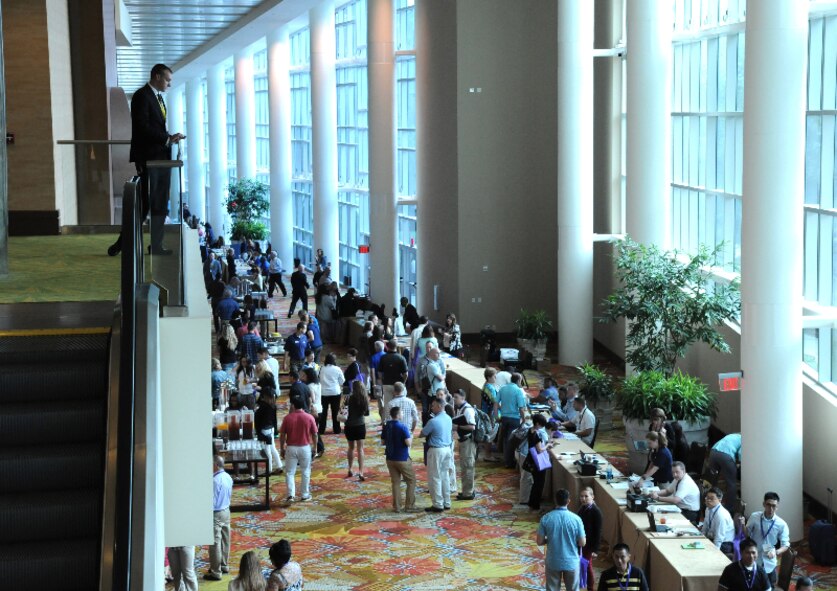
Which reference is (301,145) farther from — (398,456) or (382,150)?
(398,456)

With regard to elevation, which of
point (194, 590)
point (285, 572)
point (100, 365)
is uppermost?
point (100, 365)

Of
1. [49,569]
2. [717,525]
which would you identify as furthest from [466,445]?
[49,569]

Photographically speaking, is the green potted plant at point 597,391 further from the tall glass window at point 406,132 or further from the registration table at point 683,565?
the tall glass window at point 406,132

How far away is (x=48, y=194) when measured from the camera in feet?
46.5

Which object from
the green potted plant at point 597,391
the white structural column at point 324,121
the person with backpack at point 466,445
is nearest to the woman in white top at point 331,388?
the person with backpack at point 466,445

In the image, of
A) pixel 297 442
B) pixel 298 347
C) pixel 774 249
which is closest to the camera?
pixel 774 249

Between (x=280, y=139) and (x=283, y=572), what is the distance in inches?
1311

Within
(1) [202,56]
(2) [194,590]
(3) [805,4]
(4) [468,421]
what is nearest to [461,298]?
(4) [468,421]

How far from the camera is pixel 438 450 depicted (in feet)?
46.8

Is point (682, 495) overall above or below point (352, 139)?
below

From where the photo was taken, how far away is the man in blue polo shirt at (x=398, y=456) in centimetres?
1409

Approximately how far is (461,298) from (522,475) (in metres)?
13.0

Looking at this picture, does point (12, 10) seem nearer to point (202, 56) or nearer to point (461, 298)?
point (461, 298)

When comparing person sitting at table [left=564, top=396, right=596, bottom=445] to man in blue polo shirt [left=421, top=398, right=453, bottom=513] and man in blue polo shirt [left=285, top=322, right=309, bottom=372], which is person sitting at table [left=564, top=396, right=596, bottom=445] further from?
man in blue polo shirt [left=285, top=322, right=309, bottom=372]
